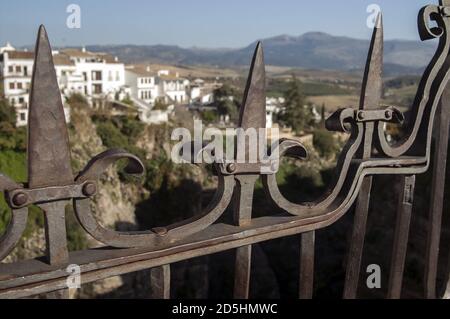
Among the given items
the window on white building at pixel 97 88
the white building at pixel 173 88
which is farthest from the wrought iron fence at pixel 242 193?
the white building at pixel 173 88

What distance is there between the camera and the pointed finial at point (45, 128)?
4.29ft

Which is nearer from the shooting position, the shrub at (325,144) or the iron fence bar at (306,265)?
the iron fence bar at (306,265)

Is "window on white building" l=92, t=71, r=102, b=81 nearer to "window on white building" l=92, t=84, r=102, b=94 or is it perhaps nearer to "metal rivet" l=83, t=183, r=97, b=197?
"window on white building" l=92, t=84, r=102, b=94

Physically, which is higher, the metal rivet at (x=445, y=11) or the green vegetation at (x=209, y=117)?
the metal rivet at (x=445, y=11)

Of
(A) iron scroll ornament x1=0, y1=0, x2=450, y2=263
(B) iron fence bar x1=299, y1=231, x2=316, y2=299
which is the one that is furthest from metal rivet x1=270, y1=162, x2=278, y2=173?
(B) iron fence bar x1=299, y1=231, x2=316, y2=299

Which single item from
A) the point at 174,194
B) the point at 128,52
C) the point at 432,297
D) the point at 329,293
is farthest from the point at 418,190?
the point at 128,52

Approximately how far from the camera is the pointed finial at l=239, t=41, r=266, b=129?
5.26 feet

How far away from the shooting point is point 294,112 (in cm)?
4162

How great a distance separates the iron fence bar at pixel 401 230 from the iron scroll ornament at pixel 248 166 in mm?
94

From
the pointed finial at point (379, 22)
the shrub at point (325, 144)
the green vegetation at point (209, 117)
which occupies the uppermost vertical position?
the pointed finial at point (379, 22)

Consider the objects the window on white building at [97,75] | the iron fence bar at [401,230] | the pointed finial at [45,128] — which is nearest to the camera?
the pointed finial at [45,128]

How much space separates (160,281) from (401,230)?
1161 mm

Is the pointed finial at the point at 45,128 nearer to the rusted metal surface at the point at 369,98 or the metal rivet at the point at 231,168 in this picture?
the metal rivet at the point at 231,168

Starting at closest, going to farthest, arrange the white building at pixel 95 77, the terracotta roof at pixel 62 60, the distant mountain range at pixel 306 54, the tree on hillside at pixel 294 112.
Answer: the white building at pixel 95 77 → the terracotta roof at pixel 62 60 → the tree on hillside at pixel 294 112 → the distant mountain range at pixel 306 54
